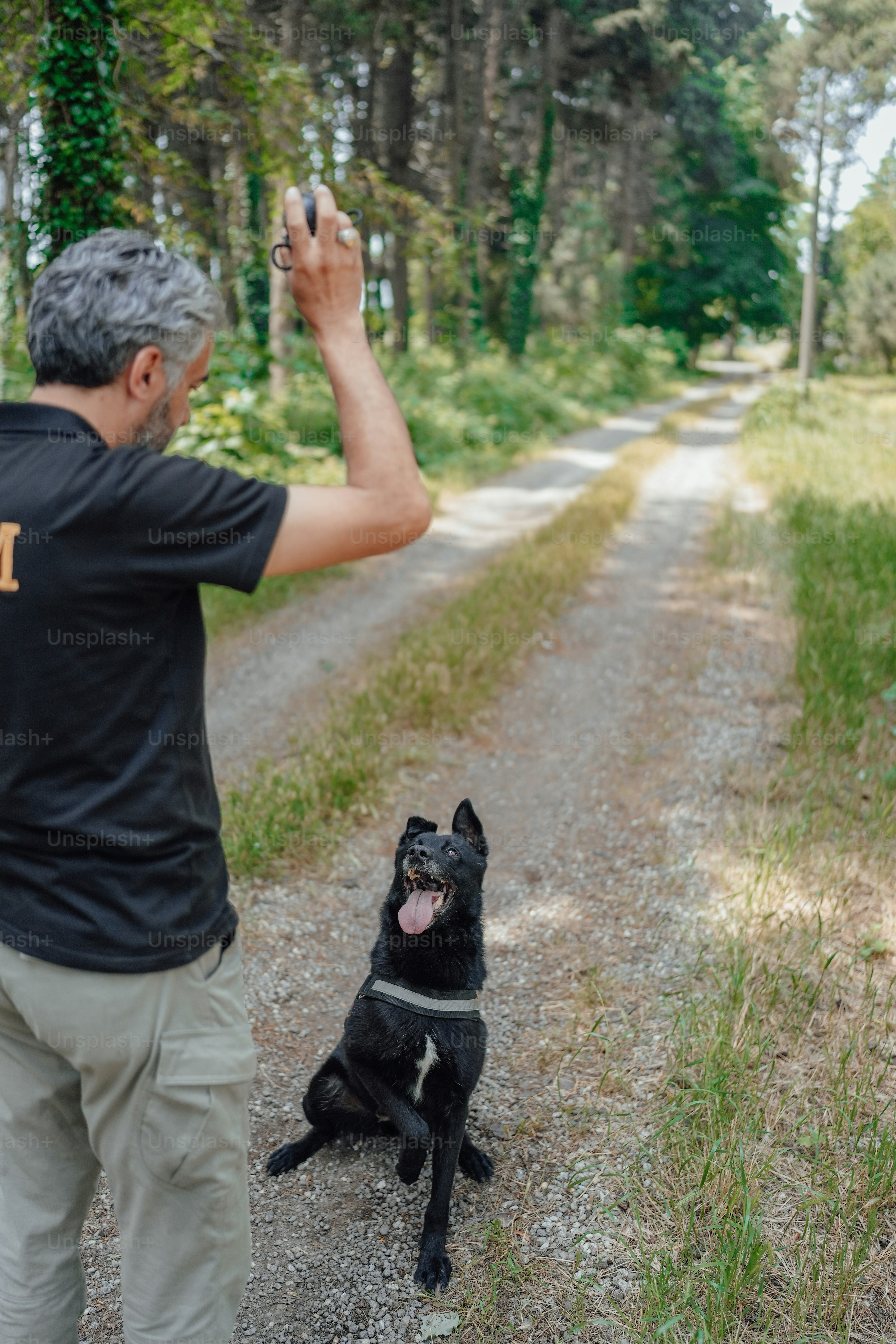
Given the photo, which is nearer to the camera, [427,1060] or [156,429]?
[156,429]

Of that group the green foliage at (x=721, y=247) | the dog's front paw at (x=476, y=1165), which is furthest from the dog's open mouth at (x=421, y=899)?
the green foliage at (x=721, y=247)

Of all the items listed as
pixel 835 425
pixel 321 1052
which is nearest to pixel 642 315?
pixel 835 425

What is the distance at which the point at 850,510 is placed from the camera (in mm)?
10922

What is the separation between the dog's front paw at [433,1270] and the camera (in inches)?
107

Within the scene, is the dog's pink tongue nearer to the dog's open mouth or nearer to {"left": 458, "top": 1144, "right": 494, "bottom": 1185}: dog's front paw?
the dog's open mouth

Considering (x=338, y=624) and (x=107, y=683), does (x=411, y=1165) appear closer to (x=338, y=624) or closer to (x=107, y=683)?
(x=107, y=683)

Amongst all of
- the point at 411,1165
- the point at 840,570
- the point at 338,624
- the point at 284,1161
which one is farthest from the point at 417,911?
the point at 840,570

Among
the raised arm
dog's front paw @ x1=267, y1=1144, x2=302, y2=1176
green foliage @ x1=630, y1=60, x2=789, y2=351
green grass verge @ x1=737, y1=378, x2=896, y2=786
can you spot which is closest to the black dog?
dog's front paw @ x1=267, y1=1144, x2=302, y2=1176

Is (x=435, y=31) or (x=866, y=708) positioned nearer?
(x=866, y=708)

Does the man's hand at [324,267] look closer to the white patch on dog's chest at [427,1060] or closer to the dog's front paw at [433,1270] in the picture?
the white patch on dog's chest at [427,1060]

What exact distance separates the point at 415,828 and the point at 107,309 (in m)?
2.03

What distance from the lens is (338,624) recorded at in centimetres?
930

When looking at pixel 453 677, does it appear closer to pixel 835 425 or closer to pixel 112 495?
pixel 112 495

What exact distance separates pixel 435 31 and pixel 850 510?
1989 centimetres
